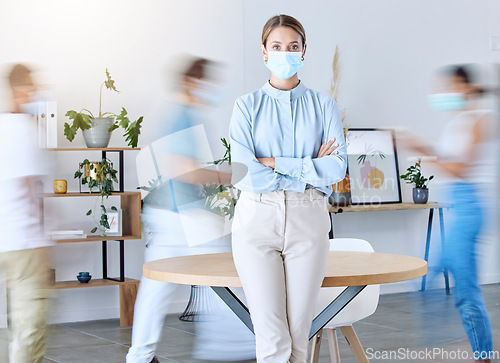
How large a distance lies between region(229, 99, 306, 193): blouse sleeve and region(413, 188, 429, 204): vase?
4351 mm

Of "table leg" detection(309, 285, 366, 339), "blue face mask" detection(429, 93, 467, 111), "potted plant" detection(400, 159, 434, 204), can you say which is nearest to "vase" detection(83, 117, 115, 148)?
"blue face mask" detection(429, 93, 467, 111)

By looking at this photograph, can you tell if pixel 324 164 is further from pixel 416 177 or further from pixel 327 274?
pixel 416 177

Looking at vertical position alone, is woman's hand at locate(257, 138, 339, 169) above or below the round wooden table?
above

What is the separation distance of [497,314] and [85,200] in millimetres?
3395

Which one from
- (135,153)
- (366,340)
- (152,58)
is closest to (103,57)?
(152,58)

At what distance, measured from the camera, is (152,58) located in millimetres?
5820

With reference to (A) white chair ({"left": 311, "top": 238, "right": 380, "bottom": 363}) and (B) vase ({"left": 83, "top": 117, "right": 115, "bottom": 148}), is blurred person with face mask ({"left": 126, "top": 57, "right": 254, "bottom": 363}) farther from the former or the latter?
(B) vase ({"left": 83, "top": 117, "right": 115, "bottom": 148})

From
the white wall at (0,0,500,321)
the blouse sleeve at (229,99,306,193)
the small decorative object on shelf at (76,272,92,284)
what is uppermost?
the white wall at (0,0,500,321)

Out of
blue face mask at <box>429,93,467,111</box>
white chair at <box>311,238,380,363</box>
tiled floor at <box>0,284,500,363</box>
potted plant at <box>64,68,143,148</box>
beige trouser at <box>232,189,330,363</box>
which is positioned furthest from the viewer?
potted plant at <box>64,68,143,148</box>

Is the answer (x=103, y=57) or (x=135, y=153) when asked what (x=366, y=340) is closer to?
(x=135, y=153)

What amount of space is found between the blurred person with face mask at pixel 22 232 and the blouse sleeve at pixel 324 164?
38.8 inches

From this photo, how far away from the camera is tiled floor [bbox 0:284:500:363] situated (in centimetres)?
438

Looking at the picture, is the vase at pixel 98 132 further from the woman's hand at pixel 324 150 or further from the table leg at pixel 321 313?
the woman's hand at pixel 324 150

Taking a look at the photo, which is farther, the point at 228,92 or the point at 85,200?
the point at 228,92
